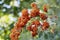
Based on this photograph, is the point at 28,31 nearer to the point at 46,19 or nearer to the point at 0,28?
the point at 46,19

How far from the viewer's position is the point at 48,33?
2.46 meters

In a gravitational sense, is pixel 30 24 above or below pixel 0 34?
above

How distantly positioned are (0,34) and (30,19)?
154 centimetres

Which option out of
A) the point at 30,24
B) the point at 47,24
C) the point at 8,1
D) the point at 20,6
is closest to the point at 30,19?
the point at 30,24

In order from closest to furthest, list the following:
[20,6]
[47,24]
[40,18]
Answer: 1. [47,24]
2. [40,18]
3. [20,6]

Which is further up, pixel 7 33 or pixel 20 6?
pixel 20 6

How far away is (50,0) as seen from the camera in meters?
2.52

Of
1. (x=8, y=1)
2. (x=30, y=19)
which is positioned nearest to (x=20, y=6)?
(x=8, y=1)

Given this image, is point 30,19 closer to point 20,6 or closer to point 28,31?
point 28,31


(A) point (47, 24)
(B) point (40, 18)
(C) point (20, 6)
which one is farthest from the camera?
(C) point (20, 6)

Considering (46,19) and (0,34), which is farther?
(0,34)

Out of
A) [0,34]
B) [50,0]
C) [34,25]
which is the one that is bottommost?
[0,34]

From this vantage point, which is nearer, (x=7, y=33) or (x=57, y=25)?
(x=57, y=25)

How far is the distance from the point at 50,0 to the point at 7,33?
1.63 meters
